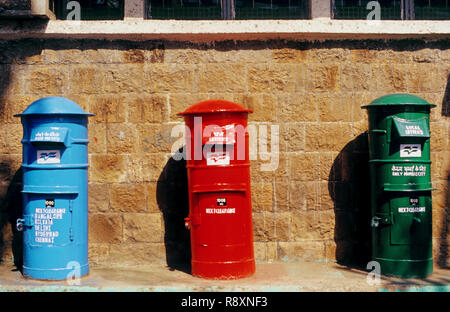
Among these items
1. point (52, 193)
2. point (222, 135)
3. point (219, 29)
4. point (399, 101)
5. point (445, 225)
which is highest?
point (219, 29)

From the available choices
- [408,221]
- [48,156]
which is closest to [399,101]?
[408,221]

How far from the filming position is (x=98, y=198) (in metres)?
7.23

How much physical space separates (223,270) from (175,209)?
1.29m

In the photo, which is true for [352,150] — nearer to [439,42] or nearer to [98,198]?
[439,42]

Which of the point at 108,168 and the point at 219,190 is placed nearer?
the point at 219,190

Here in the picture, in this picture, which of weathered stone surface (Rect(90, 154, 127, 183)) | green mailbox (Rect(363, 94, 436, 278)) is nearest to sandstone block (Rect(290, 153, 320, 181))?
green mailbox (Rect(363, 94, 436, 278))

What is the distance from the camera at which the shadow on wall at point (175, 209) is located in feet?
23.6

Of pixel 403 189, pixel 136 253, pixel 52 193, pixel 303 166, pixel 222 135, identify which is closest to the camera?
pixel 52 193

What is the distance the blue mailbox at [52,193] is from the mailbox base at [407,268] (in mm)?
3627

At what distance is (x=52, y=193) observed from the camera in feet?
20.3

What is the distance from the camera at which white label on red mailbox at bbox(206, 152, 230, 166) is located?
631cm

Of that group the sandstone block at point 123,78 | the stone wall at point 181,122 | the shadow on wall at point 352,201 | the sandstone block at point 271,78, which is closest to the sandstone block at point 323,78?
the stone wall at point 181,122

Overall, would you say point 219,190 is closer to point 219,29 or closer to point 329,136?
point 329,136

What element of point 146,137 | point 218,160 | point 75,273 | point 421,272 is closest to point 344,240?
point 421,272
